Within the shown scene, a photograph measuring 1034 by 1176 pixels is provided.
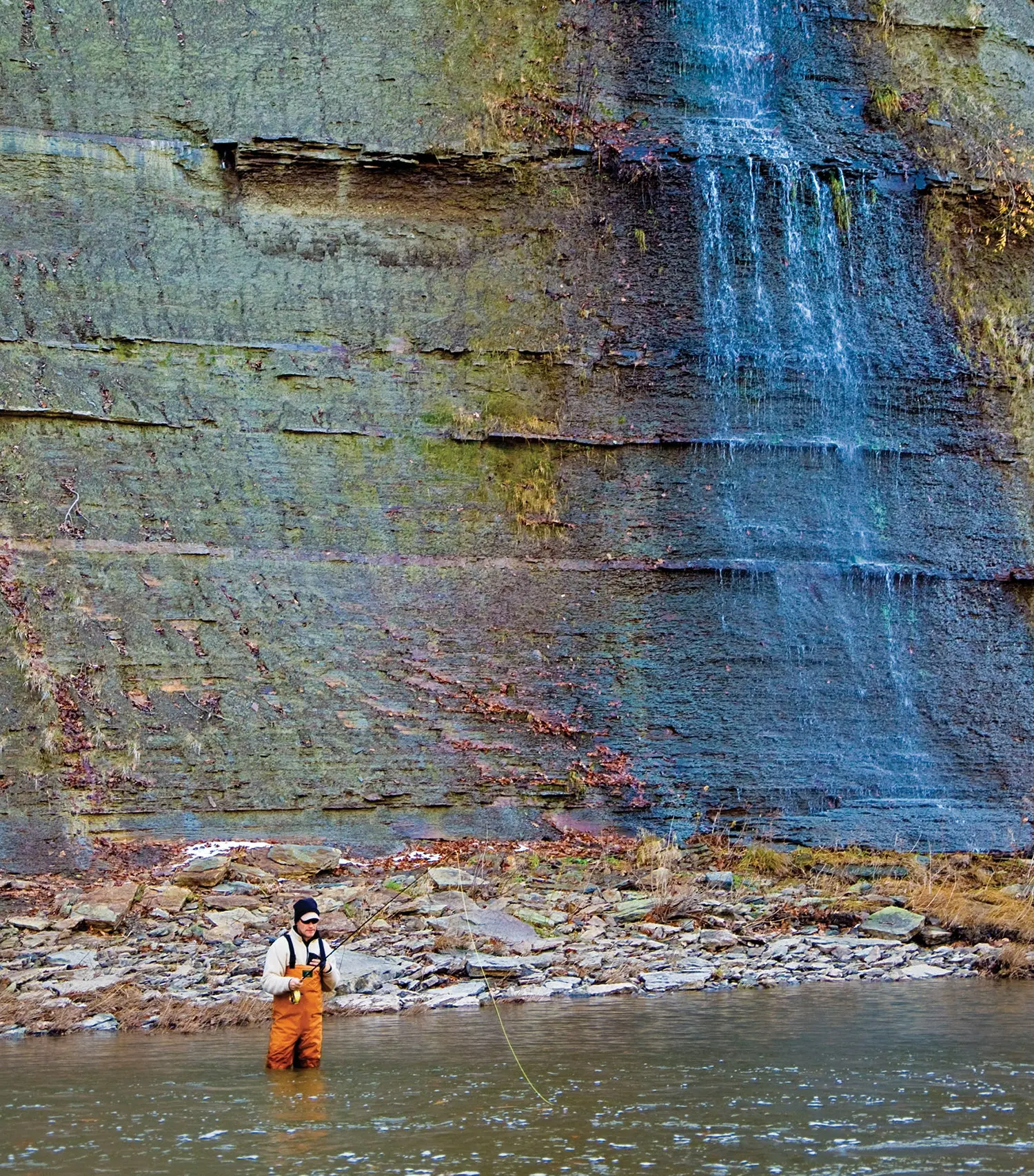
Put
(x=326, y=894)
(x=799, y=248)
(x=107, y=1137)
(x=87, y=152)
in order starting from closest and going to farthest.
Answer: (x=107, y=1137), (x=326, y=894), (x=87, y=152), (x=799, y=248)

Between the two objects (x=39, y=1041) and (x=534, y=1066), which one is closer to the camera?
(x=534, y=1066)

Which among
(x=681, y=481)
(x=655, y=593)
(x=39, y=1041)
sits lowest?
(x=39, y=1041)

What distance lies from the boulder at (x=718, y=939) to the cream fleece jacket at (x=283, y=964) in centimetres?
420

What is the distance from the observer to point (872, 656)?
47.8ft

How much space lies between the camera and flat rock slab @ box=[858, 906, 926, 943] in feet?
36.0

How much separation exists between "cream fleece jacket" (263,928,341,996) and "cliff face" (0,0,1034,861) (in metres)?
5.91

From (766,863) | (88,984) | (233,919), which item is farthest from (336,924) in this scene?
(766,863)

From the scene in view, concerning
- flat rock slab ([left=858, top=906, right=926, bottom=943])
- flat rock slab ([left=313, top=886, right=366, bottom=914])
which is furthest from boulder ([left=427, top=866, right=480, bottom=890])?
flat rock slab ([left=858, top=906, right=926, bottom=943])

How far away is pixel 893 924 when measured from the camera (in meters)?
11.1

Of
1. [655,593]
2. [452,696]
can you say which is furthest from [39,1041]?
[655,593]

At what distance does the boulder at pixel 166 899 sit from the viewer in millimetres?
10953

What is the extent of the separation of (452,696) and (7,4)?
830 centimetres

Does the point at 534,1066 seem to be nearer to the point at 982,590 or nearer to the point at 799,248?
the point at 982,590

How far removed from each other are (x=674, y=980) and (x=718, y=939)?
105 cm
